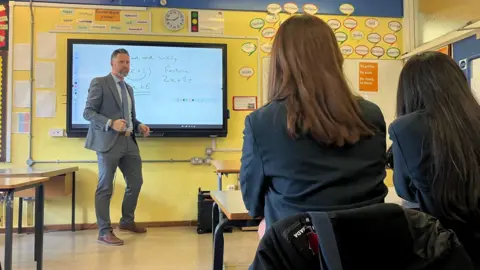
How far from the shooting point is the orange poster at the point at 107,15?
13.6 feet

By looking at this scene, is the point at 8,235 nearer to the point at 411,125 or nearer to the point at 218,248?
the point at 218,248

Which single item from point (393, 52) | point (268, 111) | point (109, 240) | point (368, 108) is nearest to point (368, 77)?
point (393, 52)

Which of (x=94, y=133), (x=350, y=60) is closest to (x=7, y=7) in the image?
(x=94, y=133)

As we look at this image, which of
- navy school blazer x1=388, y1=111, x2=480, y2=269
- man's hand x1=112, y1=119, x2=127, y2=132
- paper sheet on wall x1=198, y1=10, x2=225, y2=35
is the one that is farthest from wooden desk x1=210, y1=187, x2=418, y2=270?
paper sheet on wall x1=198, y1=10, x2=225, y2=35

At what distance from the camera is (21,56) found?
158 inches

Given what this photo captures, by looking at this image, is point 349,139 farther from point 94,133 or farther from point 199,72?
point 199,72

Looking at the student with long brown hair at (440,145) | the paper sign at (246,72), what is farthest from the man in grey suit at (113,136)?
the student with long brown hair at (440,145)

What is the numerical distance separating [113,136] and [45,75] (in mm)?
1142

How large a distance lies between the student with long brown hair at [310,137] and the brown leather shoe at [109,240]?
2602 mm

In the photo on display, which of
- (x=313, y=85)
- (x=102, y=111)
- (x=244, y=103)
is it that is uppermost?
(x=244, y=103)

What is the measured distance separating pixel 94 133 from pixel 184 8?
1.61 meters

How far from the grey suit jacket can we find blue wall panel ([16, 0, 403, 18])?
1.00 meters

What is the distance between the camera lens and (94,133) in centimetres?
354

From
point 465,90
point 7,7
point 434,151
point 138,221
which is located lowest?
point 138,221
